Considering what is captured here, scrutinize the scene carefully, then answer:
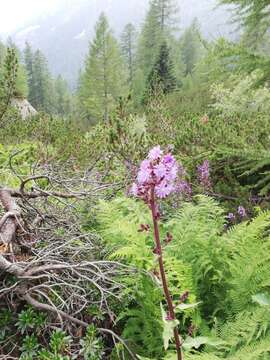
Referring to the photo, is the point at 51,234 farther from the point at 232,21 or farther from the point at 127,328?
the point at 232,21

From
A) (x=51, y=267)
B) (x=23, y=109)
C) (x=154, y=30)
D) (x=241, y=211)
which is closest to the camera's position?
(x=51, y=267)

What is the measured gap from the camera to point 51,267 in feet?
8.30

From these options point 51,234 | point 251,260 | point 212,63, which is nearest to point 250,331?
point 251,260

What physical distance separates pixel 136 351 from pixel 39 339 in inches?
24.9

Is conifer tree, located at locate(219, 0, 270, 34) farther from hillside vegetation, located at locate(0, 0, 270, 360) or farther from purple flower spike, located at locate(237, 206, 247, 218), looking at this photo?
purple flower spike, located at locate(237, 206, 247, 218)

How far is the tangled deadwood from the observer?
2.53 meters

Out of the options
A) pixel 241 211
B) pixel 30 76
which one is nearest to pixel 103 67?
pixel 30 76

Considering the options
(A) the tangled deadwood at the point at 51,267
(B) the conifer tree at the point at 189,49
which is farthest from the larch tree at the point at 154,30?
(A) the tangled deadwood at the point at 51,267

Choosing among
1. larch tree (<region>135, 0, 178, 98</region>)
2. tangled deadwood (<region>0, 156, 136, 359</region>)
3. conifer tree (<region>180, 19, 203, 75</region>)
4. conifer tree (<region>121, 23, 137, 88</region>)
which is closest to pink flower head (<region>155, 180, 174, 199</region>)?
tangled deadwood (<region>0, 156, 136, 359</region>)

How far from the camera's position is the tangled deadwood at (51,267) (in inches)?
99.6

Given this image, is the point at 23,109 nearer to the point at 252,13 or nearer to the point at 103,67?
the point at 103,67

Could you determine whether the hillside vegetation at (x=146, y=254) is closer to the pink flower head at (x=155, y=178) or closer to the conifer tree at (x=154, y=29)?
the pink flower head at (x=155, y=178)

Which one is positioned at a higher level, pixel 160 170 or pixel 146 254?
pixel 160 170

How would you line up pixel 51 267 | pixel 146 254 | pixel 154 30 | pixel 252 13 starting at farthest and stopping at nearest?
pixel 154 30, pixel 252 13, pixel 146 254, pixel 51 267
